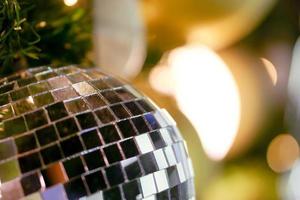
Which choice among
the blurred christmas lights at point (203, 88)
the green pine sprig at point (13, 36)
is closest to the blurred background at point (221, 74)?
the blurred christmas lights at point (203, 88)

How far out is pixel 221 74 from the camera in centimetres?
70

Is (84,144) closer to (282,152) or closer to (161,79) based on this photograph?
(161,79)

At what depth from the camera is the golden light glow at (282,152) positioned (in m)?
0.77

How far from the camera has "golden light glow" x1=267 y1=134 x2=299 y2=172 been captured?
2.51 ft

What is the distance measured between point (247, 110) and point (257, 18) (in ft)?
0.42

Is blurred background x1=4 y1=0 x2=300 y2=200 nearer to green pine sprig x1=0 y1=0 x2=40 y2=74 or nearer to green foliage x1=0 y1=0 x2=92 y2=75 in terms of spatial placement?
green foliage x1=0 y1=0 x2=92 y2=75

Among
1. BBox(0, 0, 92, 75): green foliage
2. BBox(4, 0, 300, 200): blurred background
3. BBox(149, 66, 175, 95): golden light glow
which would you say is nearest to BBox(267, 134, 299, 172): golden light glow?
BBox(4, 0, 300, 200): blurred background

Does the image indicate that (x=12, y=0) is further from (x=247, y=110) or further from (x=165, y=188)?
(x=247, y=110)

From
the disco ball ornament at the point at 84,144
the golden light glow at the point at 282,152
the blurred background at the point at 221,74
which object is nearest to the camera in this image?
the disco ball ornament at the point at 84,144

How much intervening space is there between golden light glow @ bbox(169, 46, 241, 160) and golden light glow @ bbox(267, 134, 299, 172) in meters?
0.10

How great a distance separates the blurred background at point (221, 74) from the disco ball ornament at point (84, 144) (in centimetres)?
21

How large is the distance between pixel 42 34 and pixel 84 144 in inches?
7.9

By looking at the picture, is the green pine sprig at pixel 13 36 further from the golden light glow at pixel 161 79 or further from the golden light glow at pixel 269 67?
the golden light glow at pixel 269 67

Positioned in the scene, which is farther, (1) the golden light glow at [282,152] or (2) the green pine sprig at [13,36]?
(1) the golden light glow at [282,152]
